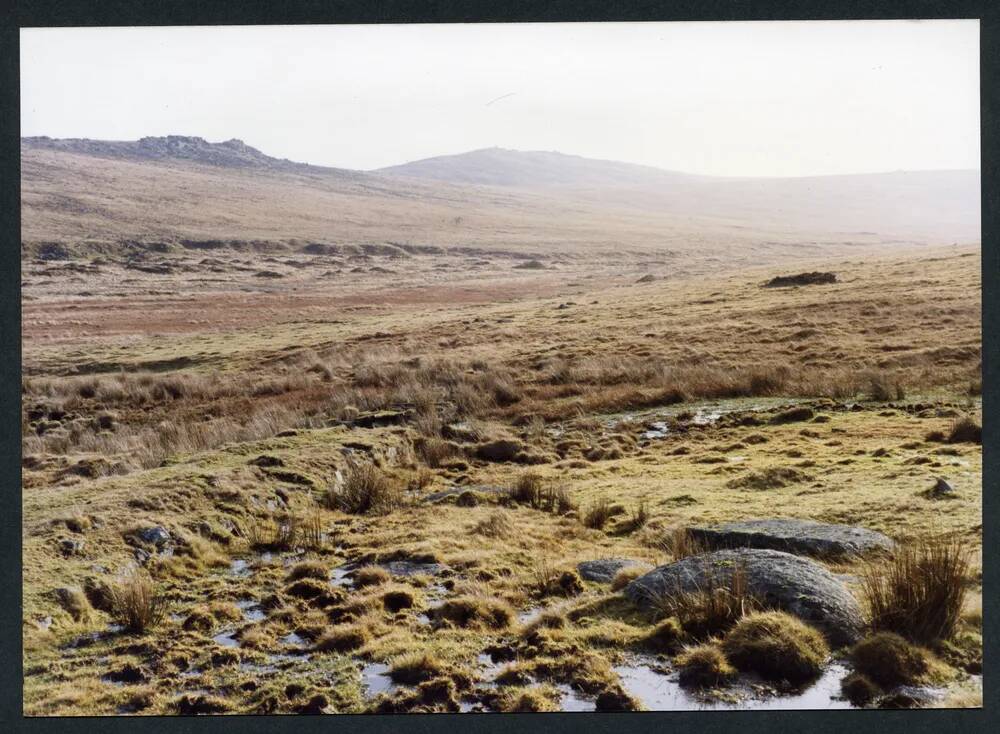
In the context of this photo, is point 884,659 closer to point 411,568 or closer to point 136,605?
point 411,568

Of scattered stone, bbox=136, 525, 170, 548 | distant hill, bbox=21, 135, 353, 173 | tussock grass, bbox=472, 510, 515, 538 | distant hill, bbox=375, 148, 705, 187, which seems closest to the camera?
scattered stone, bbox=136, 525, 170, 548

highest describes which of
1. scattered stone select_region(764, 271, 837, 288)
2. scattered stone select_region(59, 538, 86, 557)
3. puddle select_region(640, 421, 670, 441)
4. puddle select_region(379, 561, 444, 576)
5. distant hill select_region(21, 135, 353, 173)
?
distant hill select_region(21, 135, 353, 173)

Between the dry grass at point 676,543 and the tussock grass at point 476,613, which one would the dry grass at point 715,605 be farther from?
the tussock grass at point 476,613

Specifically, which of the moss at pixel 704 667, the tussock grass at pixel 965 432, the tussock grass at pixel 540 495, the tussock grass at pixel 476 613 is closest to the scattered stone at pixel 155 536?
the tussock grass at pixel 476 613

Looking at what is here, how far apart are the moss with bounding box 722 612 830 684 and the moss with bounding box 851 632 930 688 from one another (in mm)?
268

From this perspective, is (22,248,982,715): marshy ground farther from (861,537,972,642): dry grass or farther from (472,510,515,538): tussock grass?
(861,537,972,642): dry grass

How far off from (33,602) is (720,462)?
8085mm

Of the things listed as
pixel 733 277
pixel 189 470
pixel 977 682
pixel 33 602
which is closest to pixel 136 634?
pixel 33 602

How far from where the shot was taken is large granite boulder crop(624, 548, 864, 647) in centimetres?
669

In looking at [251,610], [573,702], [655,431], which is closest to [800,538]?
[573,702]

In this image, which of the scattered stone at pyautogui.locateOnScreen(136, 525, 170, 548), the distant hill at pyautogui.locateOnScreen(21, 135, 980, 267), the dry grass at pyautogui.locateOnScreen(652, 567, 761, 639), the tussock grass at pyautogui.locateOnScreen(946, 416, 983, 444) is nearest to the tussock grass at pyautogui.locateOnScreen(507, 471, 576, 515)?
the dry grass at pyautogui.locateOnScreen(652, 567, 761, 639)

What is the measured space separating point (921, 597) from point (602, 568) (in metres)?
2.72

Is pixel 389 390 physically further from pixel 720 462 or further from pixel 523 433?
pixel 720 462

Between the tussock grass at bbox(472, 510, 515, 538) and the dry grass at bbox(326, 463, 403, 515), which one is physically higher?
the dry grass at bbox(326, 463, 403, 515)
